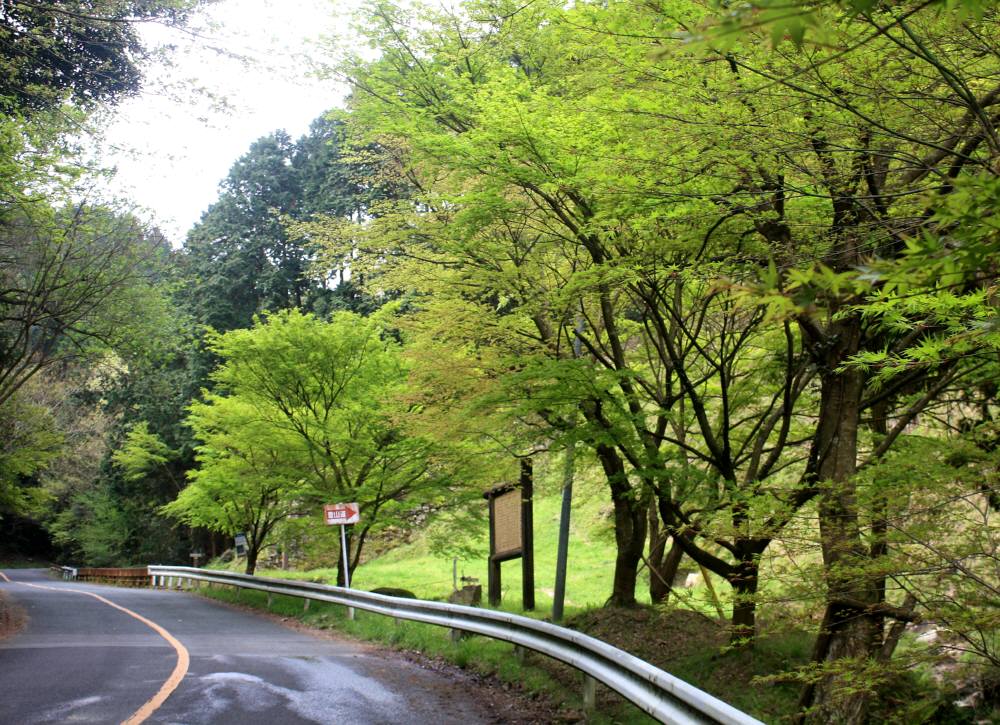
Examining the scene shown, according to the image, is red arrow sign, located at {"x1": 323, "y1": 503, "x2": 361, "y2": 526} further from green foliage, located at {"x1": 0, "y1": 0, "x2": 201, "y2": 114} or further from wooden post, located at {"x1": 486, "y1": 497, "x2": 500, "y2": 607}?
green foliage, located at {"x1": 0, "y1": 0, "x2": 201, "y2": 114}

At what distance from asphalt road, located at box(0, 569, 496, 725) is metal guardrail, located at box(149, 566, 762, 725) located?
792mm

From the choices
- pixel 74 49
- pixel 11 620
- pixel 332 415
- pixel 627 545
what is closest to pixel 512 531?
pixel 627 545

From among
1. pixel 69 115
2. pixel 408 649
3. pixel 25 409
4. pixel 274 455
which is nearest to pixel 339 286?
pixel 25 409

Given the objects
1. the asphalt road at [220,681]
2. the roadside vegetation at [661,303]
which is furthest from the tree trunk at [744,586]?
the asphalt road at [220,681]

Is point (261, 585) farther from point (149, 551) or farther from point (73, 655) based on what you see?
point (149, 551)

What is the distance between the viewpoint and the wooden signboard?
15.0 metres

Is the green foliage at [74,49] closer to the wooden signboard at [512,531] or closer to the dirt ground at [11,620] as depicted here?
the dirt ground at [11,620]

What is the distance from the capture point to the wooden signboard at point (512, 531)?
15.0 meters

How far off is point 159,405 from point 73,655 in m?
32.2

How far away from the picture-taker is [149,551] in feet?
143

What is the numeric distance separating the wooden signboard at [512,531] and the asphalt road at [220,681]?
3872 mm

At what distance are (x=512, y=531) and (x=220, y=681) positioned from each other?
7.99m

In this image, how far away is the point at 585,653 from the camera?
24.0ft

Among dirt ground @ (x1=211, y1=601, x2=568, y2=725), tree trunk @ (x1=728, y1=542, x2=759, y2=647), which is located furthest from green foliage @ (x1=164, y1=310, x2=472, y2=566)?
tree trunk @ (x1=728, y1=542, x2=759, y2=647)
